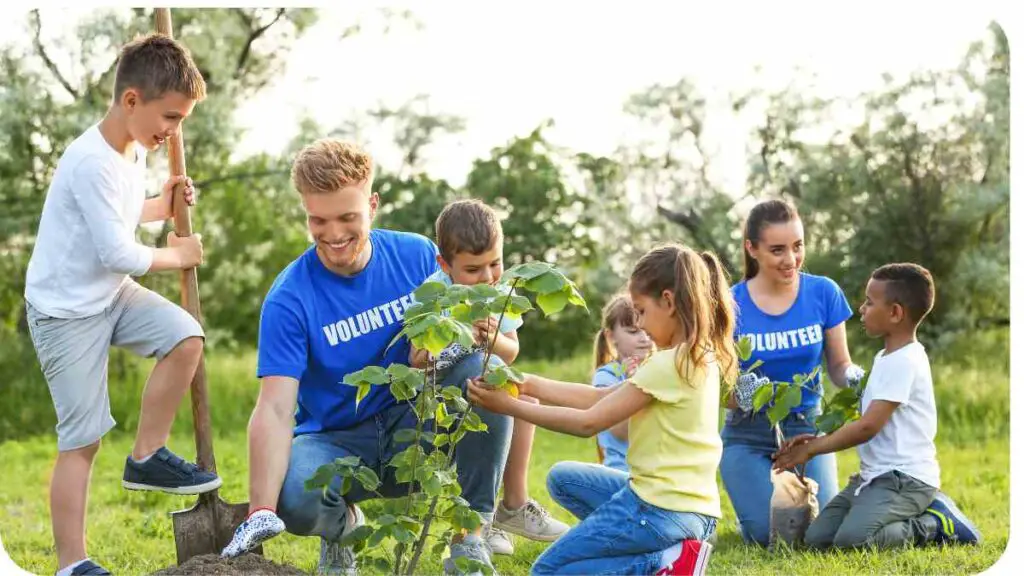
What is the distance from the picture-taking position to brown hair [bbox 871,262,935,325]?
4.70m

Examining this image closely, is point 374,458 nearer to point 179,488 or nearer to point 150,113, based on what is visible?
point 179,488

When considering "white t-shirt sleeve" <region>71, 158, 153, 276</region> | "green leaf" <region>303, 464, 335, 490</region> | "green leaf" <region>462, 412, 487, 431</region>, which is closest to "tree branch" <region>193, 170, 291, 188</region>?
"white t-shirt sleeve" <region>71, 158, 153, 276</region>

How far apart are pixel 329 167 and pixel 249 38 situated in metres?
6.07

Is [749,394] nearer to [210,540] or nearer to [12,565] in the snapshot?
[210,540]

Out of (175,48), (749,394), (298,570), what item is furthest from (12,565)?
(749,394)

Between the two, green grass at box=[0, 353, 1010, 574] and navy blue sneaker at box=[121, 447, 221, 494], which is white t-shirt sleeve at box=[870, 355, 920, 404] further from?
navy blue sneaker at box=[121, 447, 221, 494]

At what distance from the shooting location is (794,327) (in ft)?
16.6

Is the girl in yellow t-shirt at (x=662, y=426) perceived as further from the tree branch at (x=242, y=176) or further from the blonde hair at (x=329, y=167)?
the tree branch at (x=242, y=176)

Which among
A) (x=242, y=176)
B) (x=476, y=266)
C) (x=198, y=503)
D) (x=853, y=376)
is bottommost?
(x=198, y=503)

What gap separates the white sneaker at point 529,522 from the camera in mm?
4805

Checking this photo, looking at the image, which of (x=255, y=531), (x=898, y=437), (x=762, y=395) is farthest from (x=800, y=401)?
(x=255, y=531)

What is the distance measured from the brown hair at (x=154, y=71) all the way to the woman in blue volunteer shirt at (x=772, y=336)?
2.28m

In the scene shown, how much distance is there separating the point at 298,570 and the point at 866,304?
92.7 inches

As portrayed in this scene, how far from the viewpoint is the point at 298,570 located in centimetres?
403
